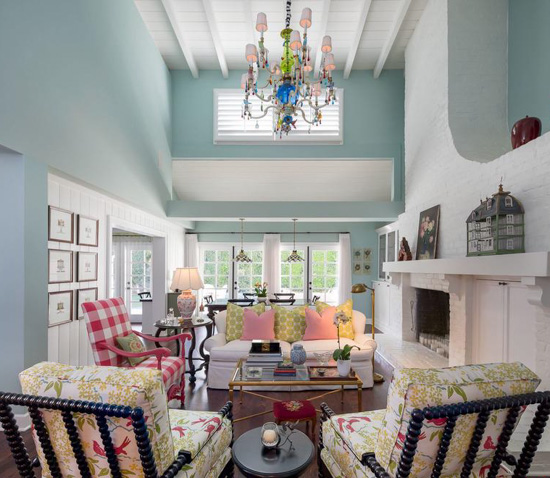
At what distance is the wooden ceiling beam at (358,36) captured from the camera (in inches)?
176

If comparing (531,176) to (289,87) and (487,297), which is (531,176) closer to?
(487,297)

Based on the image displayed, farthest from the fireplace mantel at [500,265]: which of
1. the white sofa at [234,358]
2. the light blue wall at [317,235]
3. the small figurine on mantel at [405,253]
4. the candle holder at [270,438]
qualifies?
the light blue wall at [317,235]

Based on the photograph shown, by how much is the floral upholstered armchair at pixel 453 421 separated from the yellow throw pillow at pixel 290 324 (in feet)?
8.99

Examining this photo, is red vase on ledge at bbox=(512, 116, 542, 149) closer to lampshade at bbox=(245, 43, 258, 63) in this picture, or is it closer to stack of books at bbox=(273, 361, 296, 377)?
lampshade at bbox=(245, 43, 258, 63)

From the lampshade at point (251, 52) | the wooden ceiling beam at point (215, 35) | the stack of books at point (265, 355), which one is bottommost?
the stack of books at point (265, 355)

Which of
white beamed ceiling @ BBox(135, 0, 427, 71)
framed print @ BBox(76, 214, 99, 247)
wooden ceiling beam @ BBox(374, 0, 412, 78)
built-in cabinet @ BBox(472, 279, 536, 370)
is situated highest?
white beamed ceiling @ BBox(135, 0, 427, 71)

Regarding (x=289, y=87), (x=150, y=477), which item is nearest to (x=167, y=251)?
(x=289, y=87)

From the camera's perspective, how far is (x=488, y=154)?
392 centimetres

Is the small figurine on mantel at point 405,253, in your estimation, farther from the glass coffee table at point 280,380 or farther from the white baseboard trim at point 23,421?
the white baseboard trim at point 23,421

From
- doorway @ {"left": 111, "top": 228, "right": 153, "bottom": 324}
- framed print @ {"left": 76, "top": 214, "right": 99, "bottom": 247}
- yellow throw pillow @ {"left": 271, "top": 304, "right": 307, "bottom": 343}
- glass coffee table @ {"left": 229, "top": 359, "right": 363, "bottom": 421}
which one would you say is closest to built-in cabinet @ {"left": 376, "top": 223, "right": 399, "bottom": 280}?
yellow throw pillow @ {"left": 271, "top": 304, "right": 307, "bottom": 343}

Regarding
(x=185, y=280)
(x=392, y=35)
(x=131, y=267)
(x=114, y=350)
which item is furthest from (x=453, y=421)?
(x=131, y=267)

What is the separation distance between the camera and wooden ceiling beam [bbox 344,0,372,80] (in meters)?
4.48

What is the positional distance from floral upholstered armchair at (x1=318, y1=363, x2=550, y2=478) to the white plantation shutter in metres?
5.24

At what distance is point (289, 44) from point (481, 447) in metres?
3.14
